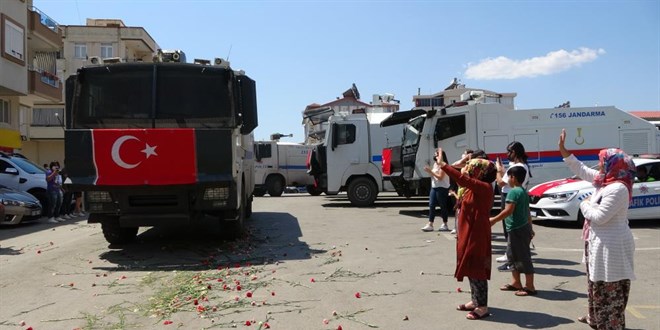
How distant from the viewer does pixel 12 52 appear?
24.9 meters

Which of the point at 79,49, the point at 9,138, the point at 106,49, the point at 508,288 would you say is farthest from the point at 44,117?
the point at 508,288

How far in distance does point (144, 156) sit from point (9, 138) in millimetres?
22544

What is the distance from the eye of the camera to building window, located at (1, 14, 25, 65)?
24.1m

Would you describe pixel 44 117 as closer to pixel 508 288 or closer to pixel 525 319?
pixel 508 288

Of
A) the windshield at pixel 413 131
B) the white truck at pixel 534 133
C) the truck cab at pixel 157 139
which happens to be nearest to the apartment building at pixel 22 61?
the windshield at pixel 413 131

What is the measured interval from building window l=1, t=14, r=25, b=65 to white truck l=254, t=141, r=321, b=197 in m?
12.0

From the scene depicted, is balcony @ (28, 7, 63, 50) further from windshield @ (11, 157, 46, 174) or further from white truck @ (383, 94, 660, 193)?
white truck @ (383, 94, 660, 193)

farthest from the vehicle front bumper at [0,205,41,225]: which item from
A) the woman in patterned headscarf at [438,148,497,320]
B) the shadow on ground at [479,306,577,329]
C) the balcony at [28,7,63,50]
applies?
the balcony at [28,7,63,50]

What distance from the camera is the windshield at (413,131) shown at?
15.3 metres

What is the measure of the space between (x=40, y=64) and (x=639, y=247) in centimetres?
3264

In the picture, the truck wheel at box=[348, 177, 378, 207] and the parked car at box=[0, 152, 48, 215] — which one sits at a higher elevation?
the parked car at box=[0, 152, 48, 215]

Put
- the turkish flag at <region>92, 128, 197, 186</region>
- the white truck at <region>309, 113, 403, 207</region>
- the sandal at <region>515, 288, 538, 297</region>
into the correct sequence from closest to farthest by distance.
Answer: the sandal at <region>515, 288, 538, 297</region> → the turkish flag at <region>92, 128, 197, 186</region> → the white truck at <region>309, 113, 403, 207</region>

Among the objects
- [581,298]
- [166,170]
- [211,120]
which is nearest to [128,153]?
[166,170]

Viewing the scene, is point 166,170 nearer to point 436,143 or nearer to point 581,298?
point 581,298
